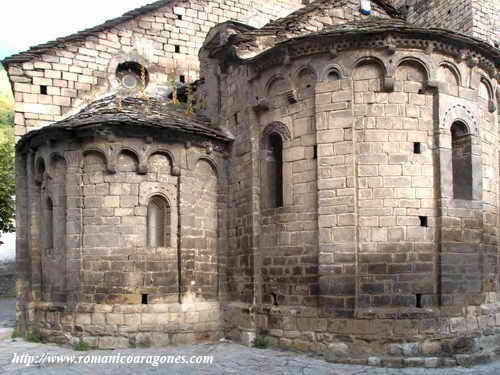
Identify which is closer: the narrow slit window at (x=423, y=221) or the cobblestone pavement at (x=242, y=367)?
the cobblestone pavement at (x=242, y=367)

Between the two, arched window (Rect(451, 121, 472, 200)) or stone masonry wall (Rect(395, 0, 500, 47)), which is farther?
stone masonry wall (Rect(395, 0, 500, 47))

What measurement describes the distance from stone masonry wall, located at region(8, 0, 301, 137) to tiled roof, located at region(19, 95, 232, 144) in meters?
1.30

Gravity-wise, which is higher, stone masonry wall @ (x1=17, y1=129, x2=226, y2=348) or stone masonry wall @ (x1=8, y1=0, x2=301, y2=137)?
stone masonry wall @ (x1=8, y1=0, x2=301, y2=137)

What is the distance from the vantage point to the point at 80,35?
1341 centimetres

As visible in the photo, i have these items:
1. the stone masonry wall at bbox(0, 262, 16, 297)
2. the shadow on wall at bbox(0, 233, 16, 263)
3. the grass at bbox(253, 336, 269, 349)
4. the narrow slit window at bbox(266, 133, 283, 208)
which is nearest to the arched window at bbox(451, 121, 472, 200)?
the narrow slit window at bbox(266, 133, 283, 208)

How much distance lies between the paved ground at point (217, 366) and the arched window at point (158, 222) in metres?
2.00

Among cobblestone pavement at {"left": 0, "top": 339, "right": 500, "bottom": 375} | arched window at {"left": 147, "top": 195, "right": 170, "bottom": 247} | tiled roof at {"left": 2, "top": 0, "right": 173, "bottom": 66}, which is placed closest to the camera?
cobblestone pavement at {"left": 0, "top": 339, "right": 500, "bottom": 375}

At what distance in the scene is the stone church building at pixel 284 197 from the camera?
8914 millimetres

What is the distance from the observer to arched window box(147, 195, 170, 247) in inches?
423

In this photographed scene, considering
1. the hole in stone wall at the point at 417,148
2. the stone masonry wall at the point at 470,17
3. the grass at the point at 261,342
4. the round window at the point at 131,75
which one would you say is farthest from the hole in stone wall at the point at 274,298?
the stone masonry wall at the point at 470,17

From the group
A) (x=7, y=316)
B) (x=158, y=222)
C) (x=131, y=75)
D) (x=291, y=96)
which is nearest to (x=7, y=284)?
(x=7, y=316)

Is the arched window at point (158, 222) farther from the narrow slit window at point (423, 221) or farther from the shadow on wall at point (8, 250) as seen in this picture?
the shadow on wall at point (8, 250)

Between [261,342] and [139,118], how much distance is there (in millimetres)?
4667

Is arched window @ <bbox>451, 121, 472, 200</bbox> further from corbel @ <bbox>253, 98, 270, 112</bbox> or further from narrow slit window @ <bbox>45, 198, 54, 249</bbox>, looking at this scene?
narrow slit window @ <bbox>45, 198, 54, 249</bbox>
